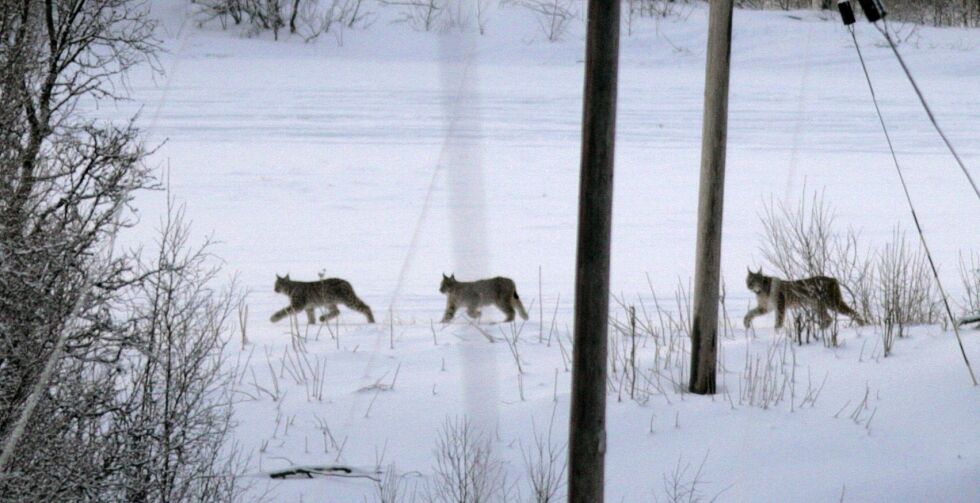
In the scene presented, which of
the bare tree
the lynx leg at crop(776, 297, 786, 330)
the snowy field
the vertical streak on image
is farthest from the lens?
→ the lynx leg at crop(776, 297, 786, 330)

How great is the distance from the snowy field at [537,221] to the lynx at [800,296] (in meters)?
0.26

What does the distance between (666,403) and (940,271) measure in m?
7.29

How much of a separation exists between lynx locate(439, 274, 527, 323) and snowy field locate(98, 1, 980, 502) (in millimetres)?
242

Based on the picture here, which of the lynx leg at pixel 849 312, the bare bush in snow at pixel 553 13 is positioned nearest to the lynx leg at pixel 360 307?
the lynx leg at pixel 849 312

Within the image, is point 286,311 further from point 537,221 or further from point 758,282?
point 537,221

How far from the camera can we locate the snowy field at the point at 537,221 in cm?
748

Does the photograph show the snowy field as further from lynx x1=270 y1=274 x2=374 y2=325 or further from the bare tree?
the bare tree

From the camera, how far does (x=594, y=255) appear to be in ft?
16.0

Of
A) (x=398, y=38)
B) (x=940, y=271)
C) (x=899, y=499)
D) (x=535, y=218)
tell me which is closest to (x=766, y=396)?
(x=899, y=499)

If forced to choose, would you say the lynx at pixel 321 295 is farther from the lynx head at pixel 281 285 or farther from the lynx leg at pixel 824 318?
the lynx leg at pixel 824 318

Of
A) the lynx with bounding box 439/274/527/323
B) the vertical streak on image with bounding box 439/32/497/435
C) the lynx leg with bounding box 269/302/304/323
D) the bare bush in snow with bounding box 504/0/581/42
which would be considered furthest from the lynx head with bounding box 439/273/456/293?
the bare bush in snow with bounding box 504/0/581/42

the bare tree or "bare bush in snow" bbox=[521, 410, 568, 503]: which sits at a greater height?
the bare tree

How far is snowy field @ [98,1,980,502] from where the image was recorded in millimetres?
7484

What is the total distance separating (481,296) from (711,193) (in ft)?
11.9
